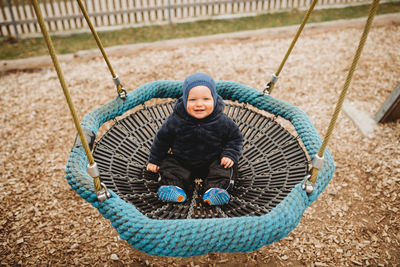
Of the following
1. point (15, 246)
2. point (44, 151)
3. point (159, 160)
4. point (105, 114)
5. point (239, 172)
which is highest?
point (105, 114)

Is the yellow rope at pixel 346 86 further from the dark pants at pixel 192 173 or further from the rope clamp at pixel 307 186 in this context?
the dark pants at pixel 192 173

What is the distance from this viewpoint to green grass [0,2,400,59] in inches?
178

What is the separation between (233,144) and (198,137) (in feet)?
0.70

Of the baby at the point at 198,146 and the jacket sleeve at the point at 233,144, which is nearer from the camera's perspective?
the baby at the point at 198,146

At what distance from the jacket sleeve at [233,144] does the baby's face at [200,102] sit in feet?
0.63

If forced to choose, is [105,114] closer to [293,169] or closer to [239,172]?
[239,172]

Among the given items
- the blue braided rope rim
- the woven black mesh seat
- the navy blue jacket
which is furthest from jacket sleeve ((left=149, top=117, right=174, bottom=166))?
the blue braided rope rim

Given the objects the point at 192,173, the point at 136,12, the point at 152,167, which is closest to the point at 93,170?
the point at 152,167

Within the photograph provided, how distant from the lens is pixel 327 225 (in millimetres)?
2131

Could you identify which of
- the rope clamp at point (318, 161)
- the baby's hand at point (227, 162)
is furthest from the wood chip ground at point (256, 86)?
the rope clamp at point (318, 161)

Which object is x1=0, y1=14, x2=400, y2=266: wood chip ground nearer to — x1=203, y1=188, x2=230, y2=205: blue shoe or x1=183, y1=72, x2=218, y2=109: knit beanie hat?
x1=203, y1=188, x2=230, y2=205: blue shoe

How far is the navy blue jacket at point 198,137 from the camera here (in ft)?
5.75

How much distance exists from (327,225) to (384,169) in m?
0.77

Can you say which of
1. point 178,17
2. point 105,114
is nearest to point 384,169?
point 105,114
